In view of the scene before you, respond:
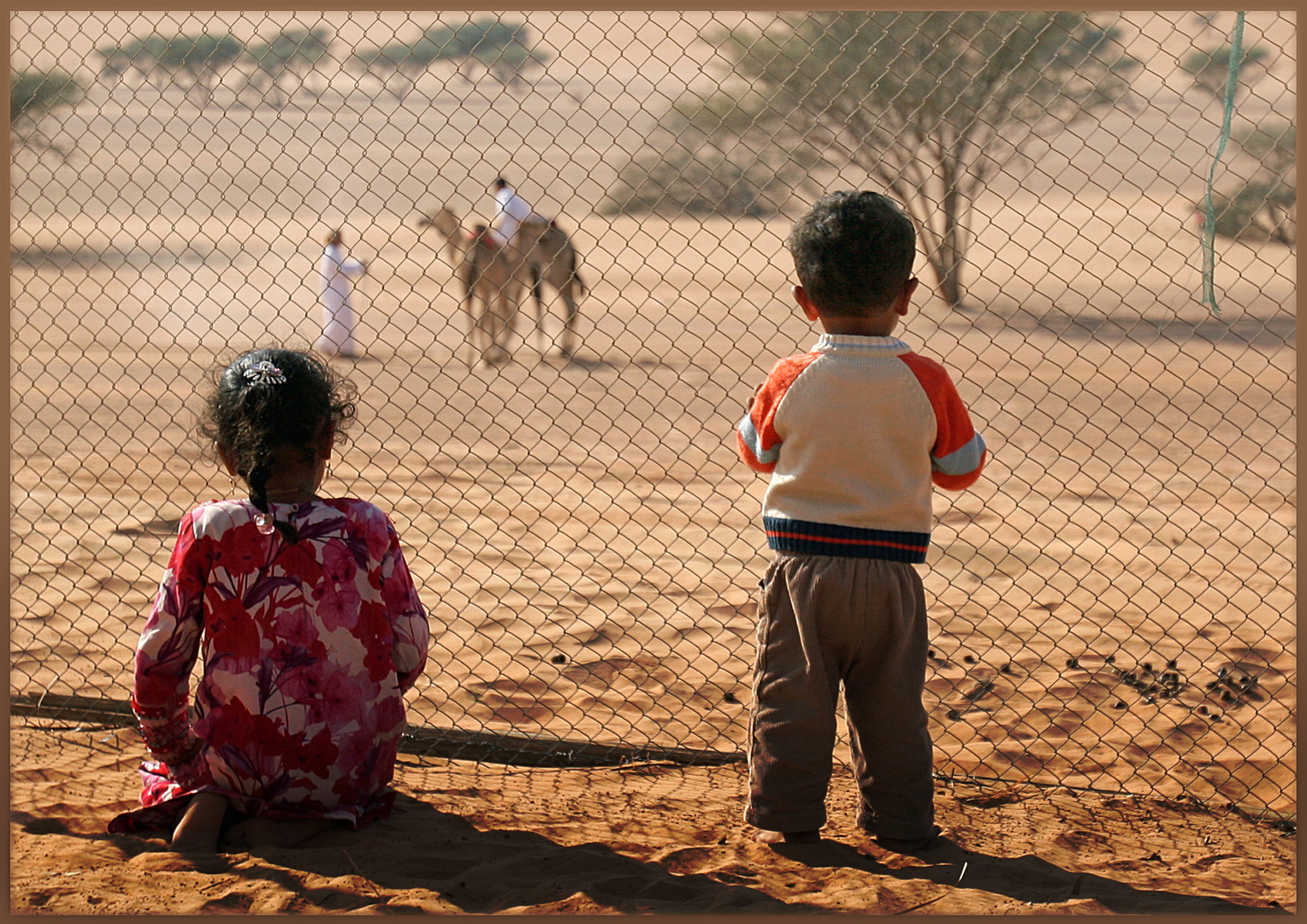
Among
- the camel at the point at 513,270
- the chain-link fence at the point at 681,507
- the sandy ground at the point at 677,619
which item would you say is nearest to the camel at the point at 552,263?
the camel at the point at 513,270

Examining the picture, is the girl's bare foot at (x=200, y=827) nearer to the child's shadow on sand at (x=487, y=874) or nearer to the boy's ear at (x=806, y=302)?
the child's shadow on sand at (x=487, y=874)

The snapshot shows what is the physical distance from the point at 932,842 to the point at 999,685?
1410mm

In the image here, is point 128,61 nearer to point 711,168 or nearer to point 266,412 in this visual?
point 266,412

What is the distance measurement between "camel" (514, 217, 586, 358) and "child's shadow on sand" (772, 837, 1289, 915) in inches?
422

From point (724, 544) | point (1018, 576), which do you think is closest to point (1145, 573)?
point (1018, 576)

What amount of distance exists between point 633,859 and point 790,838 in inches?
15.9

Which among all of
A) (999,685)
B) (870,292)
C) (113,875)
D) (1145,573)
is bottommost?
(113,875)

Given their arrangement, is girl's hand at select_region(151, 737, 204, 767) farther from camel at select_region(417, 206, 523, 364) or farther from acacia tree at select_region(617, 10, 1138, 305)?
acacia tree at select_region(617, 10, 1138, 305)

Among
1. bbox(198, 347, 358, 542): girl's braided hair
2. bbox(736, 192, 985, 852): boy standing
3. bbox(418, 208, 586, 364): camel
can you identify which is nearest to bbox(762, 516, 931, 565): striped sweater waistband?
bbox(736, 192, 985, 852): boy standing

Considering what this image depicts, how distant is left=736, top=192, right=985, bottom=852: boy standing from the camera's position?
9.62ft

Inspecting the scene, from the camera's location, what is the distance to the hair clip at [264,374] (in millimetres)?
2939

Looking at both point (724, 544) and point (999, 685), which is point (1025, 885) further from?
point (724, 544)

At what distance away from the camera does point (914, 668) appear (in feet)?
10.0

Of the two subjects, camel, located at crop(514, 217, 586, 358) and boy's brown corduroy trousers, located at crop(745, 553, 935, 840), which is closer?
boy's brown corduroy trousers, located at crop(745, 553, 935, 840)
